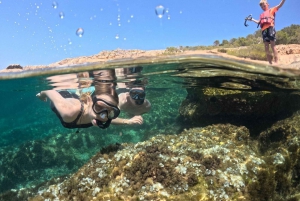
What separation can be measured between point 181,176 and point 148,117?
10.3 meters

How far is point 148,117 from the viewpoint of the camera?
16.5 m

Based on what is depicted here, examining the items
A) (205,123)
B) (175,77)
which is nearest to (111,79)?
(175,77)

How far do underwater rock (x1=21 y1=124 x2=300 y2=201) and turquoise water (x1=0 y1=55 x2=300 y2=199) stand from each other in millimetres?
3865

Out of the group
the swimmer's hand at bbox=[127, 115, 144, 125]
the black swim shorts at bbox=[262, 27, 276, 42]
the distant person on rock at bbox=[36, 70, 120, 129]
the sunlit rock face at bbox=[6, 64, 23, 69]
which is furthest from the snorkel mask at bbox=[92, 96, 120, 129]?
the sunlit rock face at bbox=[6, 64, 23, 69]

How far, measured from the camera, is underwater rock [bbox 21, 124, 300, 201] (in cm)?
588

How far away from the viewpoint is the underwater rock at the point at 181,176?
5883 mm

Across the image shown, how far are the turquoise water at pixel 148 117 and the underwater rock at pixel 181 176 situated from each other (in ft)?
12.7

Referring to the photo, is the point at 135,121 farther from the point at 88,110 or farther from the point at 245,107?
the point at 245,107

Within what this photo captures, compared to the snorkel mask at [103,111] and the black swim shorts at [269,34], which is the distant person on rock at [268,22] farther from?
the snorkel mask at [103,111]

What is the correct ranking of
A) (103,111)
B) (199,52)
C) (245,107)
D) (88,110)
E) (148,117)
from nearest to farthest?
(103,111) → (88,110) → (199,52) → (245,107) → (148,117)

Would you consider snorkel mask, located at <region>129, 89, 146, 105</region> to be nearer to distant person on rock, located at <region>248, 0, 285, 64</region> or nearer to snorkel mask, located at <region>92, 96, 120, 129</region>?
snorkel mask, located at <region>92, 96, 120, 129</region>

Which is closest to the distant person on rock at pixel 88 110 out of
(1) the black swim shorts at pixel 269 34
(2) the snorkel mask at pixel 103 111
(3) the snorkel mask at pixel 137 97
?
(2) the snorkel mask at pixel 103 111

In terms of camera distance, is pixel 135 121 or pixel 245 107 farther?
pixel 245 107

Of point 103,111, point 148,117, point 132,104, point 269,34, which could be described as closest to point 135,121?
point 132,104
